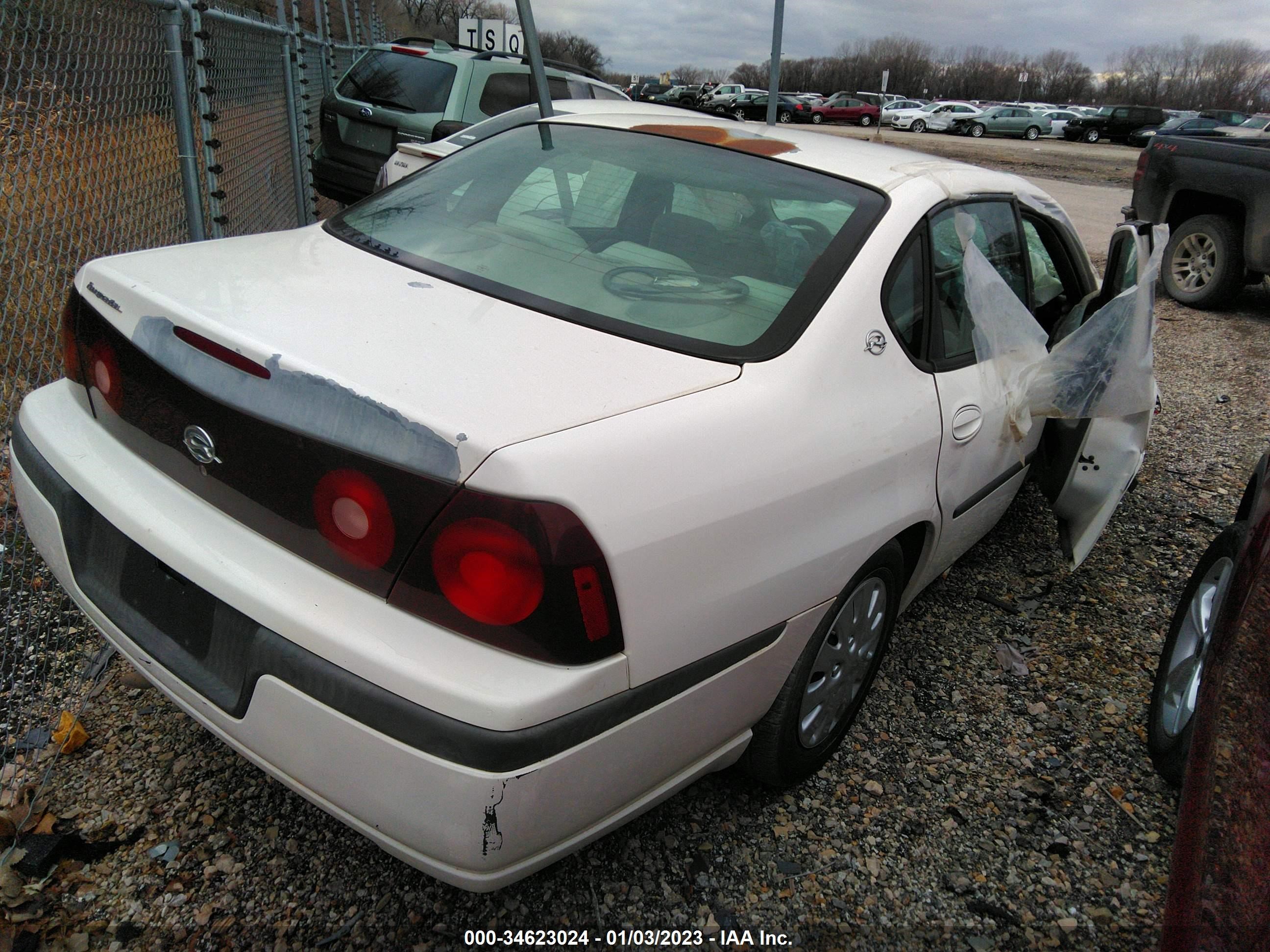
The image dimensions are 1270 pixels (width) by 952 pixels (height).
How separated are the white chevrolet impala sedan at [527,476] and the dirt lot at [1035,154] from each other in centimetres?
1419

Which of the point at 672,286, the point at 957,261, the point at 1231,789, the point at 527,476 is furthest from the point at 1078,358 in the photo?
the point at 527,476

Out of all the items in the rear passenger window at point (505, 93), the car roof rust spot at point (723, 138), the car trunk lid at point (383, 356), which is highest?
the rear passenger window at point (505, 93)

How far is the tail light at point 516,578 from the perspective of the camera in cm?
146

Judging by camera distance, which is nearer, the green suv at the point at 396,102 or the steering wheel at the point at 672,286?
the steering wheel at the point at 672,286

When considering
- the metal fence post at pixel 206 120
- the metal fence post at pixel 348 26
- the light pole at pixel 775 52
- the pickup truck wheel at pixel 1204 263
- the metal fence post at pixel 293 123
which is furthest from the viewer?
the metal fence post at pixel 348 26

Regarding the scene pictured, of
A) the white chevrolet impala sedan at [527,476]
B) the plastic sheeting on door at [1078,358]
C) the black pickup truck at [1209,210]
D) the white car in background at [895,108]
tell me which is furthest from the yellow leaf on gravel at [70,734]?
the white car in background at [895,108]

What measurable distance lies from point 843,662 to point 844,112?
45.3 meters

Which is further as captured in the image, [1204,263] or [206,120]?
[1204,263]

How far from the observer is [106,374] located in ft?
6.54

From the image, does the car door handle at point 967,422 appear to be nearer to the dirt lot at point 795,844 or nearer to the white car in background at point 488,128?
the dirt lot at point 795,844

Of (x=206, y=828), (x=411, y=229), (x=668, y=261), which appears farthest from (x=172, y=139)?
(x=206, y=828)

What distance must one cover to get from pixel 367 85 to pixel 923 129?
39430 mm

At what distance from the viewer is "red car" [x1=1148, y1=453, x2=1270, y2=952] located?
4.13ft

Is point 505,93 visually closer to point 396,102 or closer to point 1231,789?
point 396,102
